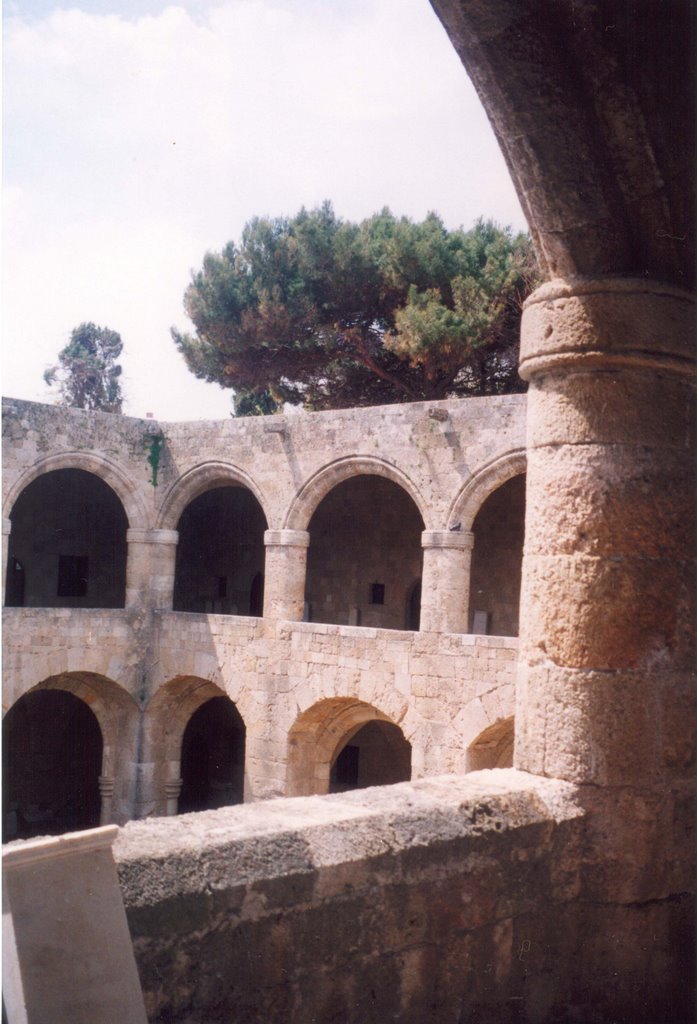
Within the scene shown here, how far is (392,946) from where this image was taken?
2809mm

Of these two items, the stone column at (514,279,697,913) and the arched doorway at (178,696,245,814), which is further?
the arched doorway at (178,696,245,814)

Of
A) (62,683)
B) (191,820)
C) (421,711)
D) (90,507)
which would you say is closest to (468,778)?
(191,820)

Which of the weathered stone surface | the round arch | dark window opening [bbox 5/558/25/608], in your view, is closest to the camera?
the weathered stone surface

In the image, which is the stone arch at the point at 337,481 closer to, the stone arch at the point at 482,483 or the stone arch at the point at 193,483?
the stone arch at the point at 482,483

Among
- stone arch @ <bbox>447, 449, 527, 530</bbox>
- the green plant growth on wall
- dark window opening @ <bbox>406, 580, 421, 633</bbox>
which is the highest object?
the green plant growth on wall

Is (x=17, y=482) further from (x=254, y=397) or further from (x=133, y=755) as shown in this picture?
(x=254, y=397)

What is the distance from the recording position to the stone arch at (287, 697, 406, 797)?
42.9 feet

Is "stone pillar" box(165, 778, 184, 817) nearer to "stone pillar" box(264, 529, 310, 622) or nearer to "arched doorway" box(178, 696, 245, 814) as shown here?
"stone pillar" box(264, 529, 310, 622)

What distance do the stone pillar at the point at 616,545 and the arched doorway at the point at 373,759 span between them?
13.4m

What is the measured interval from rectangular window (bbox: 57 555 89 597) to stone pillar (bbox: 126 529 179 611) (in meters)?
4.20

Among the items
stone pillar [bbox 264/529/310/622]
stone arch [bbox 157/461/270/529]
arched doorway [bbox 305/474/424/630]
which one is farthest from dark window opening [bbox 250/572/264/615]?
stone pillar [bbox 264/529/310/622]

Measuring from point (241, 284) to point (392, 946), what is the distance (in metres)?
19.5

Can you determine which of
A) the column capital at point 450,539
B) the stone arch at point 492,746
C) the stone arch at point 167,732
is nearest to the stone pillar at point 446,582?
the column capital at point 450,539

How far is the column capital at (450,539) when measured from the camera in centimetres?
1195
